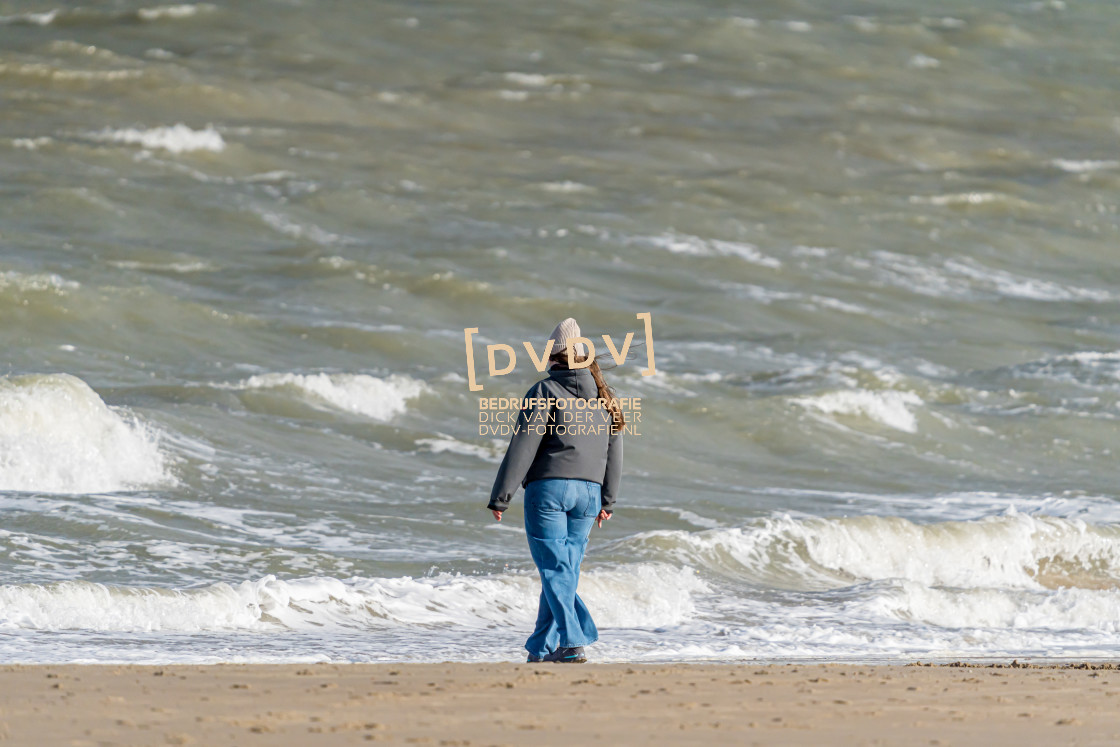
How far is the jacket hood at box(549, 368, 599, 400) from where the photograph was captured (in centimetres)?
662

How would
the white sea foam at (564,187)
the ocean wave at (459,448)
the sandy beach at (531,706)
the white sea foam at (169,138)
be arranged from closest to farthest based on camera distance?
the sandy beach at (531,706) < the ocean wave at (459,448) < the white sea foam at (169,138) < the white sea foam at (564,187)

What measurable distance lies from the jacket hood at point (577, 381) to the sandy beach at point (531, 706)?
3.85 ft

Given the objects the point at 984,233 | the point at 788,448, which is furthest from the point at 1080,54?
the point at 788,448

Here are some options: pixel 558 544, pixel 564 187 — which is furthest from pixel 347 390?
pixel 564 187

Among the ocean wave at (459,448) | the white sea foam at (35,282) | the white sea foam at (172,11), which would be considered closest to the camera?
the ocean wave at (459,448)

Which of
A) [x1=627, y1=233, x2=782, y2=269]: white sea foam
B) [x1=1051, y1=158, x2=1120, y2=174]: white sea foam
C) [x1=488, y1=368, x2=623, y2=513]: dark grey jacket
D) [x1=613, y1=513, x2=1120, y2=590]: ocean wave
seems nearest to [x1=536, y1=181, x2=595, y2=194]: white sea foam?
[x1=627, y1=233, x2=782, y2=269]: white sea foam

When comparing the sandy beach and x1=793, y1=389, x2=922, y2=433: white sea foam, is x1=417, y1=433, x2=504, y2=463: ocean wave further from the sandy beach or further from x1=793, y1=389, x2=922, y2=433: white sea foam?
the sandy beach

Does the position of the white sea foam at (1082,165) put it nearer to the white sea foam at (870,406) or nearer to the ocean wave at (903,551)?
the white sea foam at (870,406)

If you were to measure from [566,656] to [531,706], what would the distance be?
4.19 ft

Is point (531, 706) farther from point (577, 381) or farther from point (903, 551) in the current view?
point (903, 551)

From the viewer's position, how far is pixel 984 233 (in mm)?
33375

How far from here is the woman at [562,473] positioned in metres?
A: 6.51

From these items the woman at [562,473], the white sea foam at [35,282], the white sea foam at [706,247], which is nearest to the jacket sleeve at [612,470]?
the woman at [562,473]

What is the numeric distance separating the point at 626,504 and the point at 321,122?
25.5m
